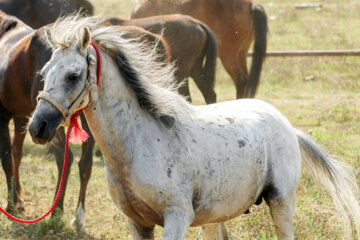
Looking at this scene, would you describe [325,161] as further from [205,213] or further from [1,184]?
[1,184]

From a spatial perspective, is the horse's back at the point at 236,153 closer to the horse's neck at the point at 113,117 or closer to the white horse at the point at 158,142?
the white horse at the point at 158,142

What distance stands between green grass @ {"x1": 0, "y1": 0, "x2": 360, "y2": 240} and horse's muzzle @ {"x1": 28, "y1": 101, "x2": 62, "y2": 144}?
6.12 feet

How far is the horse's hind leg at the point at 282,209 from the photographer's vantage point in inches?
134

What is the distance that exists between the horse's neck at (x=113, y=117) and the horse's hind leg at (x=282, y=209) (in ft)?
3.06

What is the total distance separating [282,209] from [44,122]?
4.86 ft

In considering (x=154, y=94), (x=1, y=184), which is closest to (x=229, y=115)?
(x=154, y=94)

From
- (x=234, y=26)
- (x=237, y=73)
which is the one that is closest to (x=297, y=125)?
(x=237, y=73)

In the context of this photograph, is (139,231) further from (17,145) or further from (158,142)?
(17,145)

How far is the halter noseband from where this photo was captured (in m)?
2.79

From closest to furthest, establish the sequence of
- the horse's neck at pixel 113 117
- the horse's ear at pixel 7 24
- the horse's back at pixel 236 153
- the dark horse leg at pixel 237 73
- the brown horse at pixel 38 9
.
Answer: the horse's neck at pixel 113 117 < the horse's back at pixel 236 153 < the horse's ear at pixel 7 24 < the brown horse at pixel 38 9 < the dark horse leg at pixel 237 73

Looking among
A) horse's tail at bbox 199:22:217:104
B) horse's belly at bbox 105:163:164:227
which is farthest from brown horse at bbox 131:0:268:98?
horse's belly at bbox 105:163:164:227

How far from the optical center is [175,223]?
2926 millimetres

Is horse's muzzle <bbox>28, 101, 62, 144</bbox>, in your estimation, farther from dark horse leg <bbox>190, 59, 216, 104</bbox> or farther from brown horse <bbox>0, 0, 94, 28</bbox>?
dark horse leg <bbox>190, 59, 216, 104</bbox>

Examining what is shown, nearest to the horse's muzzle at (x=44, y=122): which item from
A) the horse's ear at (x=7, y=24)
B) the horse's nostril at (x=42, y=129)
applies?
the horse's nostril at (x=42, y=129)
